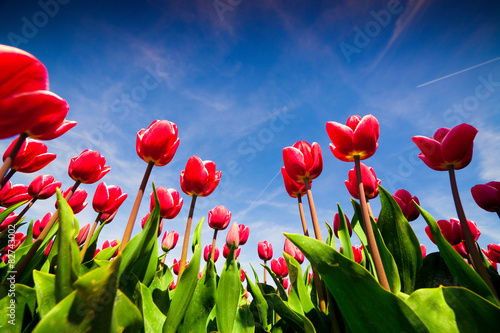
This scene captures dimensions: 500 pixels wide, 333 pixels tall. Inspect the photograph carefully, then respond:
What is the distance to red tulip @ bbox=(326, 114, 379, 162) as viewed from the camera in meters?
1.39

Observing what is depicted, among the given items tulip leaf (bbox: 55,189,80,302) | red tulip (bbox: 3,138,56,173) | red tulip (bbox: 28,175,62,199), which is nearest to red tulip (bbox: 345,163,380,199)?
tulip leaf (bbox: 55,189,80,302)

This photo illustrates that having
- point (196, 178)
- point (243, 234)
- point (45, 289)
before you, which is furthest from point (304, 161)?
point (243, 234)

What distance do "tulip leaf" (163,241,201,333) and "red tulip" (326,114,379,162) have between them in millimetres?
1095

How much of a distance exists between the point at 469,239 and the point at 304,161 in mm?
953

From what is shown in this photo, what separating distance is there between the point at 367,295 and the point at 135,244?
1037 mm

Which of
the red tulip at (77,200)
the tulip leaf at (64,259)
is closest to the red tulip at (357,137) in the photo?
the tulip leaf at (64,259)

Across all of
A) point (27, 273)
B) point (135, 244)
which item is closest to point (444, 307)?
point (135, 244)

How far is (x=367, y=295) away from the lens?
2.99 ft

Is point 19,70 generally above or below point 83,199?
below

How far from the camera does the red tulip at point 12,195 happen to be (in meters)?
2.24

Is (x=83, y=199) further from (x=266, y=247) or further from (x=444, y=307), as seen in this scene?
(x=444, y=307)

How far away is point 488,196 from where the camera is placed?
1672mm

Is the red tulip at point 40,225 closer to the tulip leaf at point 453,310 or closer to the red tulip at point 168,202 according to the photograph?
the red tulip at point 168,202

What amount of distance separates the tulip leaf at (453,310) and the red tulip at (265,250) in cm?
322
